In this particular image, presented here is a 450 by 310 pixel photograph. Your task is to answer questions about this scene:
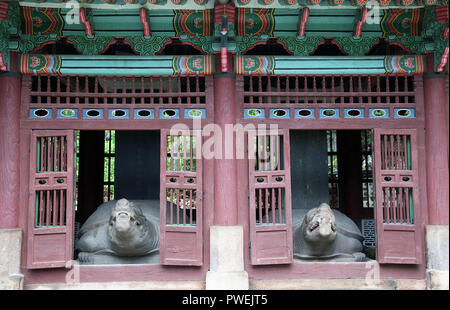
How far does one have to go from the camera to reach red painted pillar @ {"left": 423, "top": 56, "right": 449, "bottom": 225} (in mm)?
7371

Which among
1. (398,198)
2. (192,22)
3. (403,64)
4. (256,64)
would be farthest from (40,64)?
(398,198)

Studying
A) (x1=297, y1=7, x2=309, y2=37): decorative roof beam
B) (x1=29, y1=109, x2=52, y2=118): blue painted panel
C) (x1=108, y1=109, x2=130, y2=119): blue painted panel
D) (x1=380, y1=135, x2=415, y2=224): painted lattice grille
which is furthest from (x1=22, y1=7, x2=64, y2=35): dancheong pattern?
(x1=380, y1=135, x2=415, y2=224): painted lattice grille

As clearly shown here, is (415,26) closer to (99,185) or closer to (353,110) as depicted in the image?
(353,110)

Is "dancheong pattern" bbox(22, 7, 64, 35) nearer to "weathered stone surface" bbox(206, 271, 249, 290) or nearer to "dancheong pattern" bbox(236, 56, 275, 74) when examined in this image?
"dancheong pattern" bbox(236, 56, 275, 74)

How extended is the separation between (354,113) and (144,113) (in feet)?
10.8

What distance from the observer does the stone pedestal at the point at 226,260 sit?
704 cm

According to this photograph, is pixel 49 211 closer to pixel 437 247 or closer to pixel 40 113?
pixel 40 113

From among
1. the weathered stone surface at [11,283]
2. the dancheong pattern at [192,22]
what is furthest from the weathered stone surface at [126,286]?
the dancheong pattern at [192,22]

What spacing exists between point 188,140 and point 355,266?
316 centimetres

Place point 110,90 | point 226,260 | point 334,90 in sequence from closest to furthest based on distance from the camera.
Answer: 1. point 226,260
2. point 334,90
3. point 110,90

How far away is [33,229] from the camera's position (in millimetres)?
7223

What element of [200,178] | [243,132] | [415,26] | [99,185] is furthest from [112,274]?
[415,26]

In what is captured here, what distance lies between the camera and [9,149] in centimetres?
727

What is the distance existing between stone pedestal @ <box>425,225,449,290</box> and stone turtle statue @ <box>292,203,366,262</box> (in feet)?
3.35
